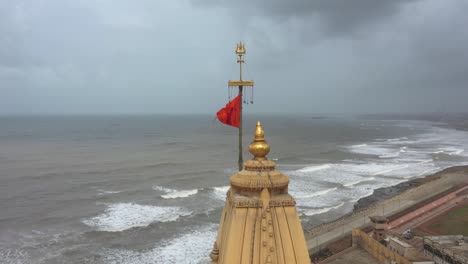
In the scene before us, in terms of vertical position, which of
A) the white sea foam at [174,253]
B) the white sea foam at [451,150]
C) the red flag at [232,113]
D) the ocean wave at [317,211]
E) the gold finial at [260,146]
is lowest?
the white sea foam at [174,253]

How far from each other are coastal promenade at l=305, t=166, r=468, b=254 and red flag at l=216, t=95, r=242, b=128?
18.4 metres

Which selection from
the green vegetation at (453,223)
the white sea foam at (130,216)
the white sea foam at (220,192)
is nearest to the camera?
the green vegetation at (453,223)

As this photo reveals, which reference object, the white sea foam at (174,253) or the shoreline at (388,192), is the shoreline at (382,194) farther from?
the white sea foam at (174,253)

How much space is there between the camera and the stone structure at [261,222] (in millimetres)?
4801

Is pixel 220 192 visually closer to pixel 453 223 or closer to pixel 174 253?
pixel 174 253

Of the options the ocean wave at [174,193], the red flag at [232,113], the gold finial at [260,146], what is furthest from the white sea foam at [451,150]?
the gold finial at [260,146]

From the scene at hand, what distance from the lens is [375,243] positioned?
18.9m

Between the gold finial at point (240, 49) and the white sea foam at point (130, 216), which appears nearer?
the gold finial at point (240, 49)

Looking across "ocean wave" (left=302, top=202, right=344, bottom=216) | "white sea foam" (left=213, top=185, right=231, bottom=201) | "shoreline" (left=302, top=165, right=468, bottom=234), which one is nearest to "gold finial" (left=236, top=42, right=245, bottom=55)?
"shoreline" (left=302, top=165, right=468, bottom=234)

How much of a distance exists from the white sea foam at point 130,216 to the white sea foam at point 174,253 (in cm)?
481

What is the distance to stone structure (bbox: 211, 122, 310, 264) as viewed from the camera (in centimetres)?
480

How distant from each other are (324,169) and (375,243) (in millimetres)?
38425

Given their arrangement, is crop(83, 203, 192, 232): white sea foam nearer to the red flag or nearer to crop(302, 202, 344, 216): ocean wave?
crop(302, 202, 344, 216): ocean wave

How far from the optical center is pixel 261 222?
491cm
